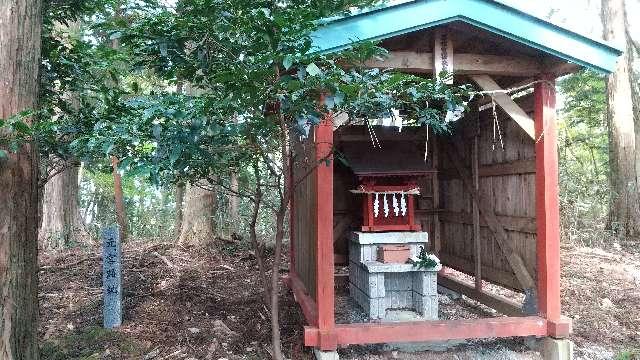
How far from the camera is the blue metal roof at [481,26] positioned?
3889mm

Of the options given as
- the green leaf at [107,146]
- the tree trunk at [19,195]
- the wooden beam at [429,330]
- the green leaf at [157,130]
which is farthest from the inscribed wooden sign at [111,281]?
the green leaf at [157,130]

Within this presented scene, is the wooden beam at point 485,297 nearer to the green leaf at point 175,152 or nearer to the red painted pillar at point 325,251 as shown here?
the red painted pillar at point 325,251

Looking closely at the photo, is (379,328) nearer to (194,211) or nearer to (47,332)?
(47,332)

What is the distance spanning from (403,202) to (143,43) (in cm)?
325

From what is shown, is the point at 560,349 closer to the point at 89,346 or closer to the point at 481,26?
the point at 481,26

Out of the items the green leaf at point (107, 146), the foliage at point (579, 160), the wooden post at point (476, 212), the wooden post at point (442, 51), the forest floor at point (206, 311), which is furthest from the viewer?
the foliage at point (579, 160)

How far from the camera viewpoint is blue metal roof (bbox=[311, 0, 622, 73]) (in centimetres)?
389

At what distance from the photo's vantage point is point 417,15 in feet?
13.3

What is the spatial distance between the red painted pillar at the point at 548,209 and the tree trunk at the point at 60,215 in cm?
812

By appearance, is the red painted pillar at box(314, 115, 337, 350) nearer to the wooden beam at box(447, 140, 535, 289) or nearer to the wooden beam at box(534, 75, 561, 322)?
the wooden beam at box(534, 75, 561, 322)

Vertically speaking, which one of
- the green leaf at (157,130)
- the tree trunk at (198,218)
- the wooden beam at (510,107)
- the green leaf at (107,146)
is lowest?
the tree trunk at (198,218)

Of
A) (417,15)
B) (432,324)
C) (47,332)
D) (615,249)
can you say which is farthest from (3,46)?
(615,249)

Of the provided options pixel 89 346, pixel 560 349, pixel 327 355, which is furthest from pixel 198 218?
pixel 560 349

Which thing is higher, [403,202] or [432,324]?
[403,202]
